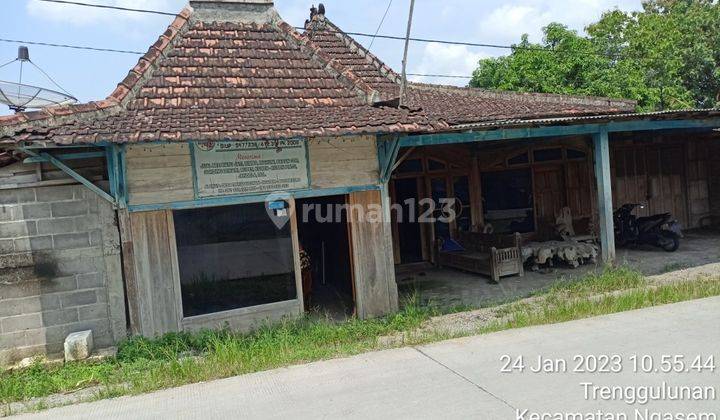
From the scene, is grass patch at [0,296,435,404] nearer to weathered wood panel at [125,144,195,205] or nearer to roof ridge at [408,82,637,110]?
weathered wood panel at [125,144,195,205]

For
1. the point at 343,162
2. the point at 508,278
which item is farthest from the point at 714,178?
the point at 343,162

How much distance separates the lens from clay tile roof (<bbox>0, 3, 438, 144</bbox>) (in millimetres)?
6324

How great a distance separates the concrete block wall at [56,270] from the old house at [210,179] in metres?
0.02

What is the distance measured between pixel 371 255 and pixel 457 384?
3.30 metres

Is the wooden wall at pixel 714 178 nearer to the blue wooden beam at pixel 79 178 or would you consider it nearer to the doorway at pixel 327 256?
the doorway at pixel 327 256

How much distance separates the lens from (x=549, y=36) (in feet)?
69.1

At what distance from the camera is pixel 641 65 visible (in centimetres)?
2053

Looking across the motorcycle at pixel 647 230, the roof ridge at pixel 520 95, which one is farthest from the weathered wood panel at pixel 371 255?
the motorcycle at pixel 647 230

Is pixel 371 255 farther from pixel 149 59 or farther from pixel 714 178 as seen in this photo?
pixel 714 178

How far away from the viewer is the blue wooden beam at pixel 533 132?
8.35 meters

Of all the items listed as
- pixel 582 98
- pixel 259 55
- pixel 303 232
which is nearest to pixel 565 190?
pixel 582 98

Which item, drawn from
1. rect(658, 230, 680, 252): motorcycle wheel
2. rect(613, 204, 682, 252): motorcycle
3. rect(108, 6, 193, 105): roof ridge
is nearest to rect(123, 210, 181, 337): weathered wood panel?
rect(108, 6, 193, 105): roof ridge

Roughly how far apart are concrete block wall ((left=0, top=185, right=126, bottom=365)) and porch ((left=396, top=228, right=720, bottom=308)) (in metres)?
4.64

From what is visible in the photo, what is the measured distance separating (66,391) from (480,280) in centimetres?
725
